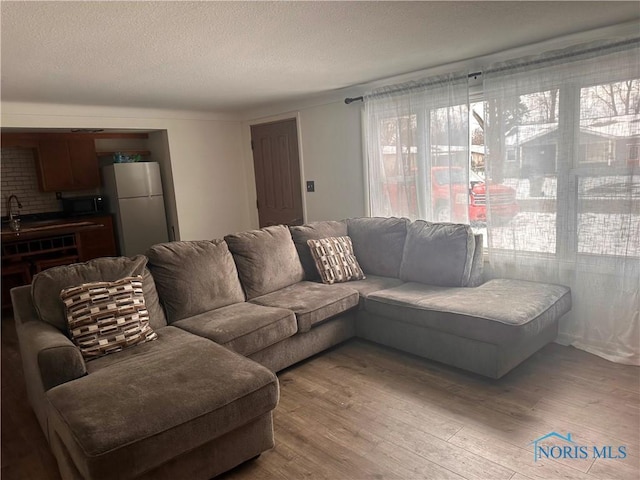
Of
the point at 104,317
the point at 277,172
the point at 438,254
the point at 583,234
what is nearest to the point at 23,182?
the point at 277,172

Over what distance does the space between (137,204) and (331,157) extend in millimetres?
2612

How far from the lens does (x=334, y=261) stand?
369 centimetres

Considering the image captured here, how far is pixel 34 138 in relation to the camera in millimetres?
5445

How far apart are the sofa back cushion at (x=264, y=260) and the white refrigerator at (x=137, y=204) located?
262cm

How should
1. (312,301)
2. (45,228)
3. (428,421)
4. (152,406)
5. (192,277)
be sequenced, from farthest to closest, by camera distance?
(45,228) → (312,301) → (192,277) → (428,421) → (152,406)

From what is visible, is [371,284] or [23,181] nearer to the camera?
[371,284]

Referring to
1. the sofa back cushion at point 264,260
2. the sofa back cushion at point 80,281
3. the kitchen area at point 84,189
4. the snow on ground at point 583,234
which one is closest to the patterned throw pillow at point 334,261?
the sofa back cushion at point 264,260

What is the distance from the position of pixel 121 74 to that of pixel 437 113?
2.54m

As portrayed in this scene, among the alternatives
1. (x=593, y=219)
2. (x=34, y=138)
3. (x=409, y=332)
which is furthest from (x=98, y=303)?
(x=34, y=138)

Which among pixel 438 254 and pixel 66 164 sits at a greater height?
pixel 66 164

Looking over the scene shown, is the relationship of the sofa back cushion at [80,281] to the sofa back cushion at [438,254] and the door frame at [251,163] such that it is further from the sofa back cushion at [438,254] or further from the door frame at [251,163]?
the door frame at [251,163]

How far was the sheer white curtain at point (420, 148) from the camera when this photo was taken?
361cm

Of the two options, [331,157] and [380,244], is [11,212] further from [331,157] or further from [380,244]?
[380,244]

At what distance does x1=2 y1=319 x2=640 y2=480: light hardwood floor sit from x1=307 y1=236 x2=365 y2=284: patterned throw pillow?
29.9 inches
